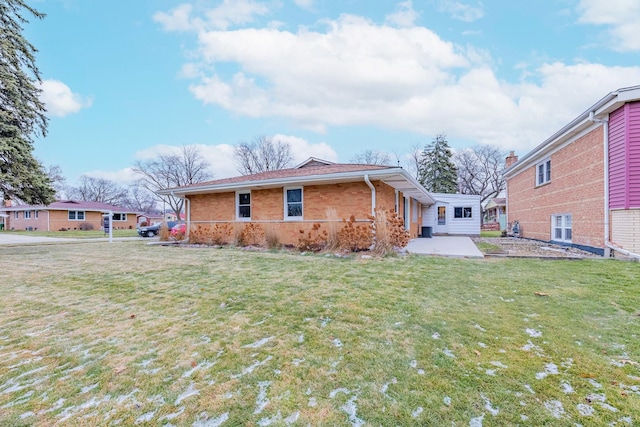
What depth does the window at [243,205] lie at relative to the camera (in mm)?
12734

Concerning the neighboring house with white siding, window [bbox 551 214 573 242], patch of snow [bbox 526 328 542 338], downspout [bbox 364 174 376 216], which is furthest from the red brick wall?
patch of snow [bbox 526 328 542 338]

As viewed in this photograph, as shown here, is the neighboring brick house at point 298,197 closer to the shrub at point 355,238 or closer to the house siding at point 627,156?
the shrub at point 355,238

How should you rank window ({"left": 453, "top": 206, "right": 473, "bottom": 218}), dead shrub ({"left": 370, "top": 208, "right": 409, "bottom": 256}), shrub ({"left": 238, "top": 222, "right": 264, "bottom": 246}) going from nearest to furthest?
dead shrub ({"left": 370, "top": 208, "right": 409, "bottom": 256}) < shrub ({"left": 238, "top": 222, "right": 264, "bottom": 246}) < window ({"left": 453, "top": 206, "right": 473, "bottom": 218})

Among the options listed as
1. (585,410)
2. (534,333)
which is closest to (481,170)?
(534,333)

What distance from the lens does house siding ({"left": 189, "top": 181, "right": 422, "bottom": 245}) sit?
10.4m

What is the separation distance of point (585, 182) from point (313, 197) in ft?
29.5

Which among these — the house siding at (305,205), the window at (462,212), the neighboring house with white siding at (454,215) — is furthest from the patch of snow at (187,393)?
the window at (462,212)

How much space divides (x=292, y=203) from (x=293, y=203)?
0.15 ft

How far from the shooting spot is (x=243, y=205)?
1284 centimetres

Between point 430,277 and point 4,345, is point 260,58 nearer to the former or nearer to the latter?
point 430,277

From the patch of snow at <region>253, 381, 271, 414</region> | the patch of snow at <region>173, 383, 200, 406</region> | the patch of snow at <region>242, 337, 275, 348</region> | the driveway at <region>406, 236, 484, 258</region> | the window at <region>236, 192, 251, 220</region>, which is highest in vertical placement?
the window at <region>236, 192, 251, 220</region>

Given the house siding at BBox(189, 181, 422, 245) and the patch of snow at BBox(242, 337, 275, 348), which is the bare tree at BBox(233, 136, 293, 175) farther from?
the patch of snow at BBox(242, 337, 275, 348)

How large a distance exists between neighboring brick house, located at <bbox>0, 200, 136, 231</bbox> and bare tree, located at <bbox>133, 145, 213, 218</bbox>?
633 cm

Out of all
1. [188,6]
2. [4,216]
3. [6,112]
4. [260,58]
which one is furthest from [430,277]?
[4,216]
